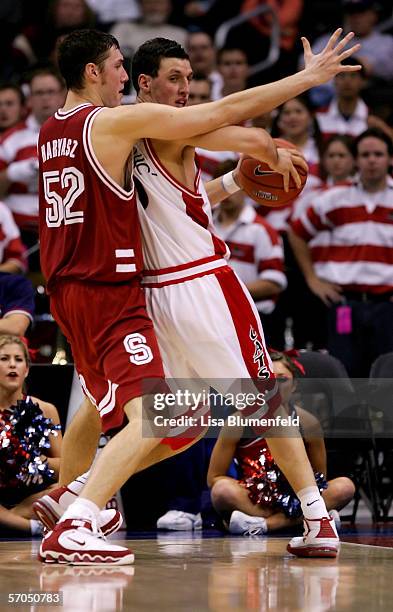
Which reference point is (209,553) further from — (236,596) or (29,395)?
(29,395)

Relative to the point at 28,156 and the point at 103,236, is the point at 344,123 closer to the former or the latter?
the point at 28,156

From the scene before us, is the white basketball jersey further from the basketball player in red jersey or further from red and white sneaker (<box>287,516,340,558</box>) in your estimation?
red and white sneaker (<box>287,516,340,558</box>)

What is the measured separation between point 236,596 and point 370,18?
9.47 m

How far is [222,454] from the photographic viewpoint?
7273 mm

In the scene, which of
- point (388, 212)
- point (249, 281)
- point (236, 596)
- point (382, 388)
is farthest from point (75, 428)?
point (388, 212)

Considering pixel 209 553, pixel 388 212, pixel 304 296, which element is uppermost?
pixel 388 212

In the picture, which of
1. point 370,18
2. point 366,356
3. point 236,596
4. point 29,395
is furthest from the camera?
point 370,18

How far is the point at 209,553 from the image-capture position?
5.59 metres

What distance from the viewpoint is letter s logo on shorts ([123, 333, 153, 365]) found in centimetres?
499

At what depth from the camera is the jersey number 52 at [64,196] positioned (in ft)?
17.0

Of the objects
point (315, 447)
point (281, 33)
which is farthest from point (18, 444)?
point (281, 33)

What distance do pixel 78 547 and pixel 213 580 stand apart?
615 millimetres

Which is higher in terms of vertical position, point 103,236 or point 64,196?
point 64,196

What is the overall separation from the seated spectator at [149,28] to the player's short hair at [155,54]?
21.5 ft
